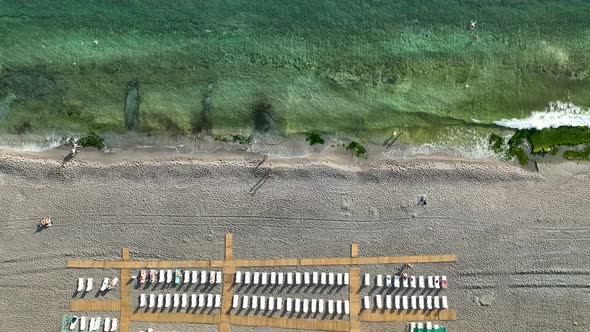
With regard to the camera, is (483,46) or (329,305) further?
(483,46)

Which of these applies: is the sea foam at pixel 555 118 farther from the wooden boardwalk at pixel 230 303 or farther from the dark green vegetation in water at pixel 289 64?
the wooden boardwalk at pixel 230 303

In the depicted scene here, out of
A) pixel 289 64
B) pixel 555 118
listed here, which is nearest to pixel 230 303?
pixel 289 64

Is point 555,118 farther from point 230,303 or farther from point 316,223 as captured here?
point 230,303

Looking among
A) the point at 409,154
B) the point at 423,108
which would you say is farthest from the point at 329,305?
the point at 423,108

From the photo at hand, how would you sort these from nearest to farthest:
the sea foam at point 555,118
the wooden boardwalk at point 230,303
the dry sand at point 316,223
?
the wooden boardwalk at point 230,303 < the dry sand at point 316,223 < the sea foam at point 555,118

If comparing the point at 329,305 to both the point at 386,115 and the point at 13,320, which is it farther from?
the point at 13,320

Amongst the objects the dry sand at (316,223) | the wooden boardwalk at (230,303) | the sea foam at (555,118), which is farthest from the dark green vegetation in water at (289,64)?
the wooden boardwalk at (230,303)

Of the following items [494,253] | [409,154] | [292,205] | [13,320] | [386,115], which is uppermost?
[386,115]
